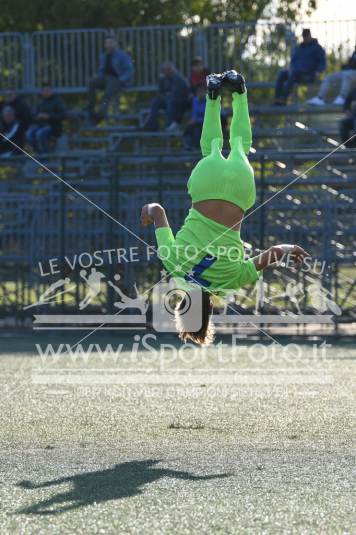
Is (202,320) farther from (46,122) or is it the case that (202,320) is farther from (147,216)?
(46,122)

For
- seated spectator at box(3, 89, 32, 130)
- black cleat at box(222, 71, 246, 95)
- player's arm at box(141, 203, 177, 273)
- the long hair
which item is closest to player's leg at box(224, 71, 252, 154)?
black cleat at box(222, 71, 246, 95)

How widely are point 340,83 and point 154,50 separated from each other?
375 cm

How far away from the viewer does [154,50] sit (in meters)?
20.2

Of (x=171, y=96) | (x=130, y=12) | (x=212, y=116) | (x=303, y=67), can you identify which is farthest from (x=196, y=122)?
(x=130, y=12)

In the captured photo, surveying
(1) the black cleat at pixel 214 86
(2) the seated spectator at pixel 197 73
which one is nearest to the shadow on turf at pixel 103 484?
(1) the black cleat at pixel 214 86

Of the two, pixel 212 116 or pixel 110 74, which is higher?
pixel 110 74

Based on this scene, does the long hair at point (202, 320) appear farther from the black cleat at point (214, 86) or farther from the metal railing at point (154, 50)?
the metal railing at point (154, 50)

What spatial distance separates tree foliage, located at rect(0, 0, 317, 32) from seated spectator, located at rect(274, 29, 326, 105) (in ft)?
33.0

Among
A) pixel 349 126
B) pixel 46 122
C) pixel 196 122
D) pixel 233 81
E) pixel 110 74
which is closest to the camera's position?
pixel 233 81

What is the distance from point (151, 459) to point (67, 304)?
9013mm

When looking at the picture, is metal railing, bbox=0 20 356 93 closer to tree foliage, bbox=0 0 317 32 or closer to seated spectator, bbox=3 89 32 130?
seated spectator, bbox=3 89 32 130

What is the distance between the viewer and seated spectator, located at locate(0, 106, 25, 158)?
61.8ft

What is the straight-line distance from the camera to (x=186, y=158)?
54.5ft

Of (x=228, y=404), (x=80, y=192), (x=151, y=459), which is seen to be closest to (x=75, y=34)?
(x=80, y=192)
